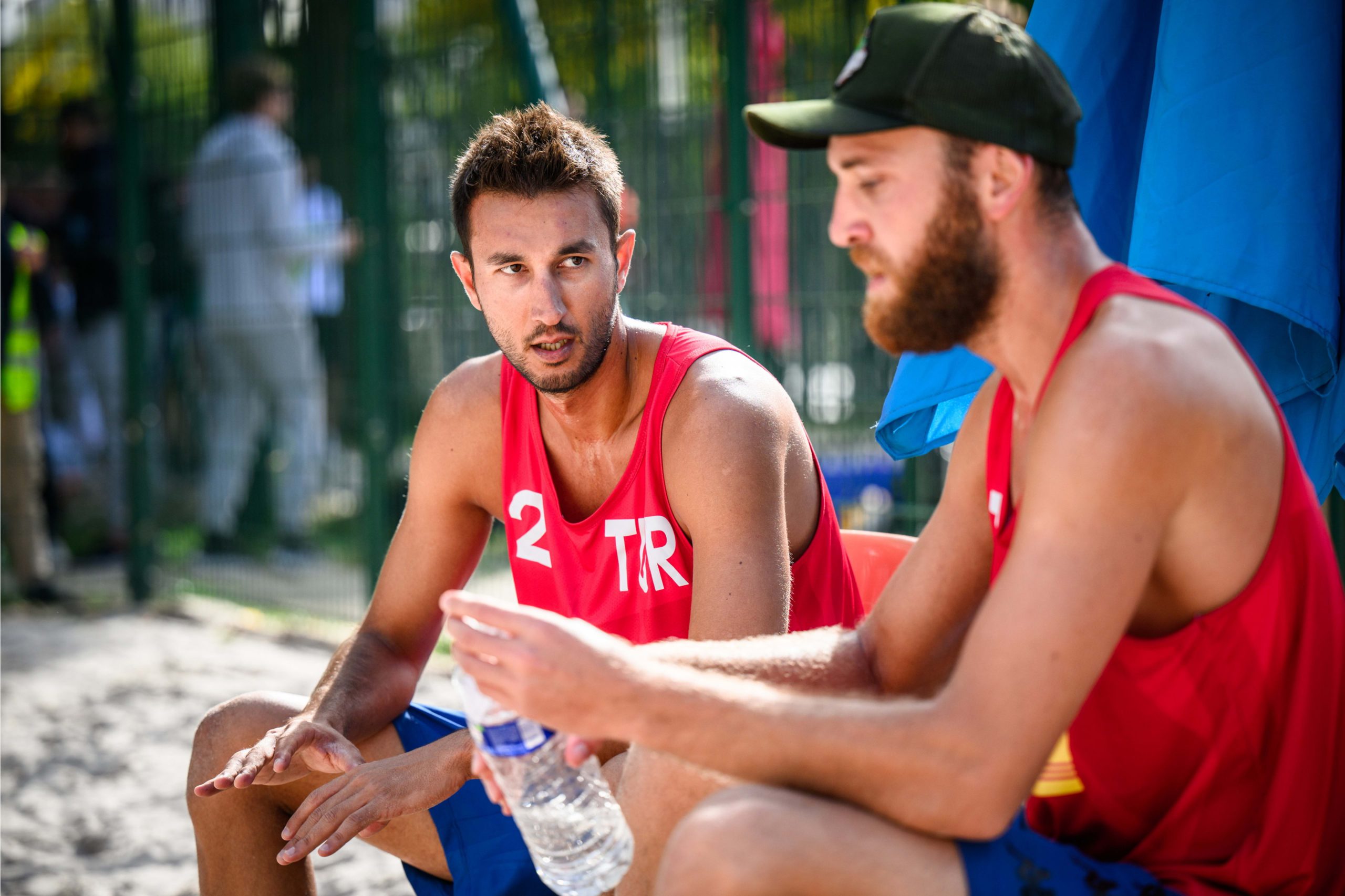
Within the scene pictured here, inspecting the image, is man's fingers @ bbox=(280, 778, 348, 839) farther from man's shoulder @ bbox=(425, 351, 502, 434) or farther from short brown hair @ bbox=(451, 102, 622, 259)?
short brown hair @ bbox=(451, 102, 622, 259)

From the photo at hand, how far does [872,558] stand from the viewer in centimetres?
264

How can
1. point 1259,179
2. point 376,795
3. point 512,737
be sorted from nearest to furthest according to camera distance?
point 512,737, point 1259,179, point 376,795

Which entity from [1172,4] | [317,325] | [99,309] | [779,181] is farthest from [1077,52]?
[99,309]

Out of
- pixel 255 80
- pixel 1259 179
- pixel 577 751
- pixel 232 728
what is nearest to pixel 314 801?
pixel 232 728

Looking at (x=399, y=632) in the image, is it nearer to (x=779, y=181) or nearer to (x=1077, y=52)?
(x=1077, y=52)

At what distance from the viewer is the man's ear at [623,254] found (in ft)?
9.34

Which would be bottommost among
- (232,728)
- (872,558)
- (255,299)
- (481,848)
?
(481,848)

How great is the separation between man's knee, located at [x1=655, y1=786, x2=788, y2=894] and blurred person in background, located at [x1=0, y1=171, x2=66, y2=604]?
6.25 m

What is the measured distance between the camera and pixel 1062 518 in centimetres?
156

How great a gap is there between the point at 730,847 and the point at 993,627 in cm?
41

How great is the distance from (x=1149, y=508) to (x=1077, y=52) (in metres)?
1.10

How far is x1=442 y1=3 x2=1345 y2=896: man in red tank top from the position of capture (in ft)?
5.08

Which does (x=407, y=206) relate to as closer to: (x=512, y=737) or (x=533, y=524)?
(x=533, y=524)

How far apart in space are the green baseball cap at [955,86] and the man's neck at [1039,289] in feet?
0.35
